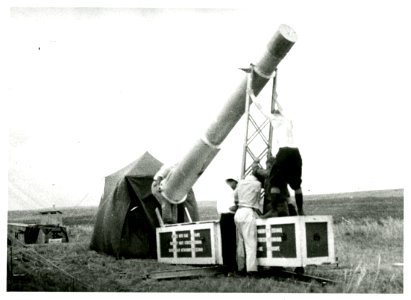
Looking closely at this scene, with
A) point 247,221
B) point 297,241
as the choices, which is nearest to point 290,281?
point 297,241

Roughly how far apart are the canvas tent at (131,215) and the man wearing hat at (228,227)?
2.91 m

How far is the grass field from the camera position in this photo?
7238 millimetres

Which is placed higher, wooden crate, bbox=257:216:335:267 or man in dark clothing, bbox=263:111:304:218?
man in dark clothing, bbox=263:111:304:218

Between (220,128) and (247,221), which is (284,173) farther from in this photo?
(220,128)

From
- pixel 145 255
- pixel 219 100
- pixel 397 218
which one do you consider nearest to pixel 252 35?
pixel 219 100

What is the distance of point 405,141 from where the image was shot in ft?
25.5

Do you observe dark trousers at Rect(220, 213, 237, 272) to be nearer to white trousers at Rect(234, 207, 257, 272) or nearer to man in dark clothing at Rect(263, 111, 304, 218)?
white trousers at Rect(234, 207, 257, 272)

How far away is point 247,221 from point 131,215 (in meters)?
4.27

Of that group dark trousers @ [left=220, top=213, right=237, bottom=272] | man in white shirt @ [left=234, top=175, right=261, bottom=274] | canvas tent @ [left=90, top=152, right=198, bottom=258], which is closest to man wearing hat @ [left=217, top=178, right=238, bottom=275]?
dark trousers @ [left=220, top=213, right=237, bottom=272]

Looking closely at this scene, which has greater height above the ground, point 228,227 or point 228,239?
point 228,227

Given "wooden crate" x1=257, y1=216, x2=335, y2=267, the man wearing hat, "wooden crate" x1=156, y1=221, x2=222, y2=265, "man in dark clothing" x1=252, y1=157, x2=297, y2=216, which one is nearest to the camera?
"wooden crate" x1=257, y1=216, x2=335, y2=267

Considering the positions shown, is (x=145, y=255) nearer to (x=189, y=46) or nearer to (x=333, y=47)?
(x=189, y=46)

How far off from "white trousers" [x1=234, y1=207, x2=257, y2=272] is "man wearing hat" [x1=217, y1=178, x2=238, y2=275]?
1.50 feet

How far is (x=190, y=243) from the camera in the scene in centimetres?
928
